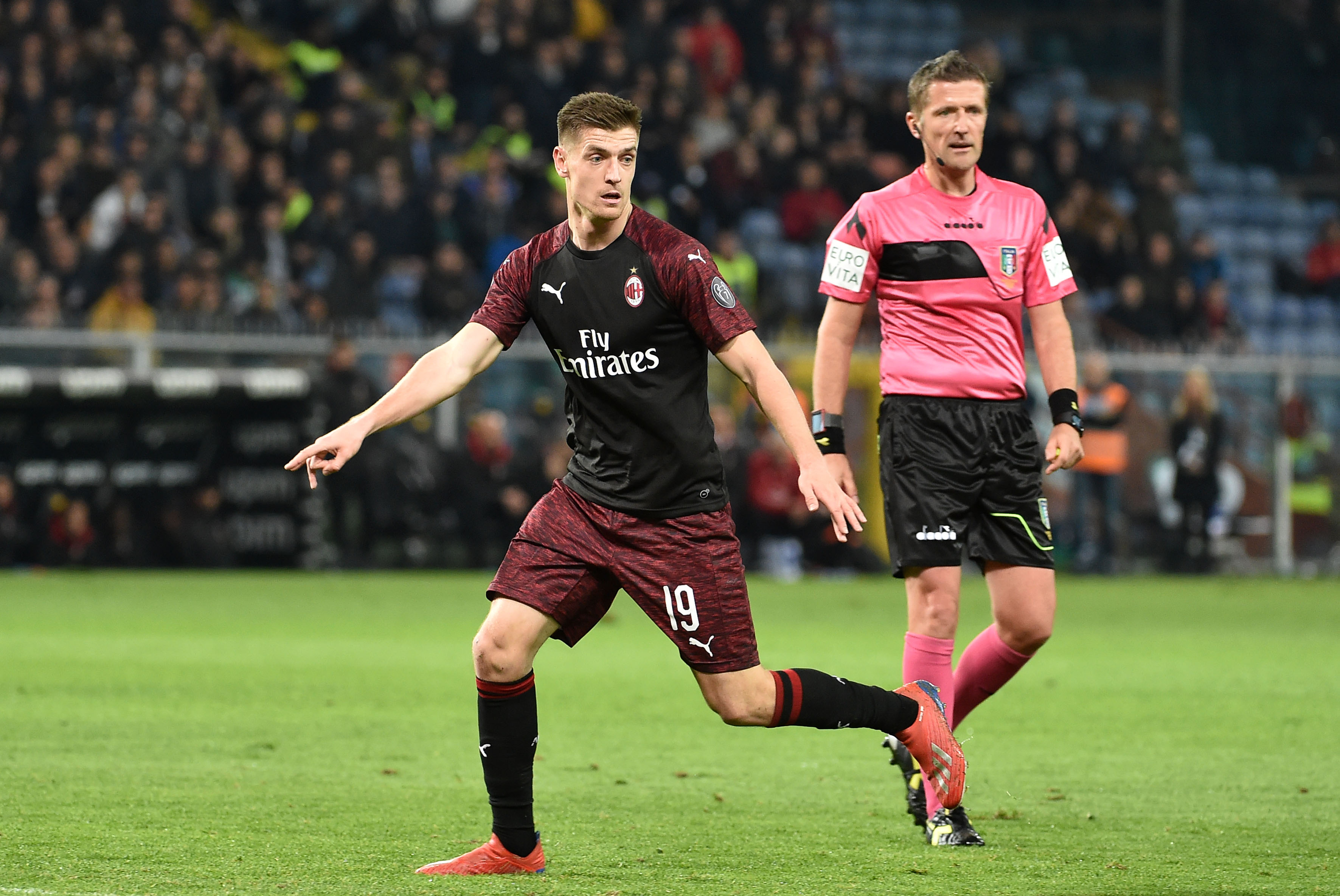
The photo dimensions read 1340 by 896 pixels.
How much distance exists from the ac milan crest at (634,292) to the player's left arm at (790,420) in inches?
9.8

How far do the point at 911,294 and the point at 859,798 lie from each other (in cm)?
173

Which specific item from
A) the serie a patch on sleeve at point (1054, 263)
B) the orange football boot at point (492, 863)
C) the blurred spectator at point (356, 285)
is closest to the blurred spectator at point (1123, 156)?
the blurred spectator at point (356, 285)

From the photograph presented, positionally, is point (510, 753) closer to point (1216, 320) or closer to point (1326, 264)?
point (1216, 320)

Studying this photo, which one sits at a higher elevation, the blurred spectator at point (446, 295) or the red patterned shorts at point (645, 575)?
the blurred spectator at point (446, 295)

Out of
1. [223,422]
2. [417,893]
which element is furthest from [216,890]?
[223,422]

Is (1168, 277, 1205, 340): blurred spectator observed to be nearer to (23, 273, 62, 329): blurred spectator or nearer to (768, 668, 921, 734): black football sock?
(23, 273, 62, 329): blurred spectator

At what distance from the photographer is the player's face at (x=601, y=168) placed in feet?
16.1

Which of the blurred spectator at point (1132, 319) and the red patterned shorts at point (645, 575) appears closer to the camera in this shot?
the red patterned shorts at point (645, 575)

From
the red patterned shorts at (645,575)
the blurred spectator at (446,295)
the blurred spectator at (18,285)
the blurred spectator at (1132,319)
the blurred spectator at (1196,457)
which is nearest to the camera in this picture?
the red patterned shorts at (645,575)

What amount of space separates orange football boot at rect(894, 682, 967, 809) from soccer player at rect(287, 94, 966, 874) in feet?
1.19

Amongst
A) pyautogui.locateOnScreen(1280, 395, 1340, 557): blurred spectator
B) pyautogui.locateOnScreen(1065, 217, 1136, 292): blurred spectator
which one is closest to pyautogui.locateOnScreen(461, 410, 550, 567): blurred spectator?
pyautogui.locateOnScreen(1065, 217, 1136, 292): blurred spectator

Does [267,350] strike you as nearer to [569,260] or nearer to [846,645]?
[846,645]

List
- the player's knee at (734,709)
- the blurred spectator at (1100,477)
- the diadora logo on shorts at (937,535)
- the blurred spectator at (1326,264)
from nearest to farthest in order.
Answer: the player's knee at (734,709) < the diadora logo on shorts at (937,535) < the blurred spectator at (1100,477) < the blurred spectator at (1326,264)

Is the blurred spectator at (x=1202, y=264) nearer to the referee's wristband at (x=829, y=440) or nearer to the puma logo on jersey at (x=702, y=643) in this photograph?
the referee's wristband at (x=829, y=440)
